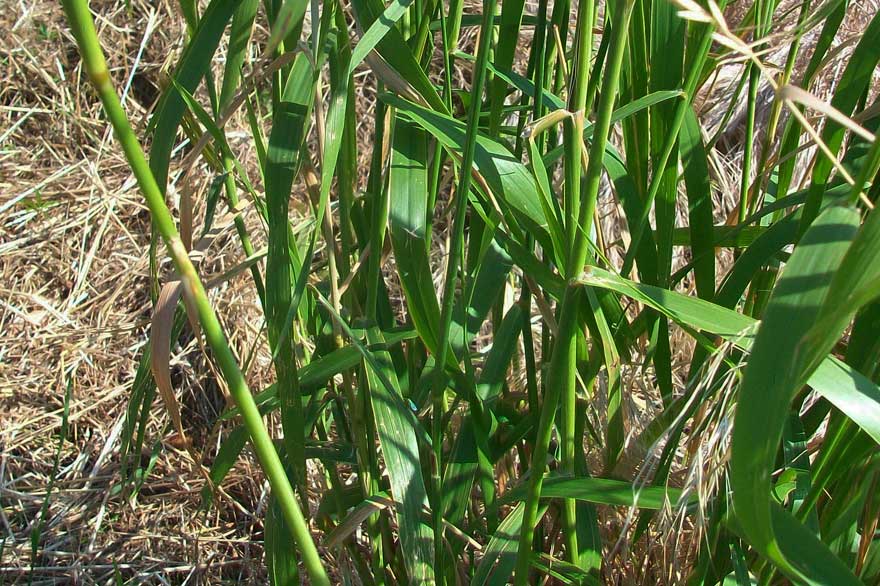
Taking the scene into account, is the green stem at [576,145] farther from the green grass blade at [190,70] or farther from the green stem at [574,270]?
the green grass blade at [190,70]

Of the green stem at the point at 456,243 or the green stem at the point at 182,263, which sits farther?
the green stem at the point at 456,243

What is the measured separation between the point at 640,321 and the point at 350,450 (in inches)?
9.5

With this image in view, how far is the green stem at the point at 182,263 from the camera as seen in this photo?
0.86 feet

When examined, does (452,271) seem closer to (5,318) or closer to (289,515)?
(289,515)

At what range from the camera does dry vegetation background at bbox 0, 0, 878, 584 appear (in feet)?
3.60

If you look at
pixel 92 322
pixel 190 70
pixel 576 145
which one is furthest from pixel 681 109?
pixel 92 322

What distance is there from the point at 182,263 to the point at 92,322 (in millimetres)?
1173

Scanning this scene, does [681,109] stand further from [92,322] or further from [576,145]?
[92,322]

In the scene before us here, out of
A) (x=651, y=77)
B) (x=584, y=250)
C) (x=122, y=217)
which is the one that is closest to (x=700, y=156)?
(x=651, y=77)

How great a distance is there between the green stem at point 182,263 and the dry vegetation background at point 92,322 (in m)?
0.67

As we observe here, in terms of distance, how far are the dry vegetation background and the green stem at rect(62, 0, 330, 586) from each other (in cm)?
67

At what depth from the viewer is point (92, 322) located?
1.38 m

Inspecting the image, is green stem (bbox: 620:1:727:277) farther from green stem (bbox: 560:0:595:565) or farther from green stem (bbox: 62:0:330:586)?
green stem (bbox: 62:0:330:586)

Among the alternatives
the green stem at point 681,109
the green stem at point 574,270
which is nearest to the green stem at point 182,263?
the green stem at point 574,270
